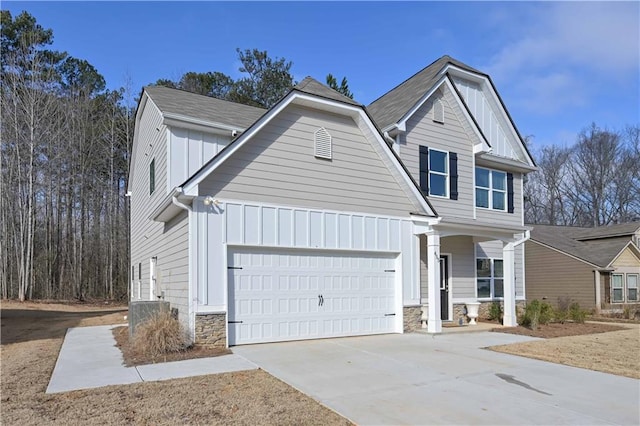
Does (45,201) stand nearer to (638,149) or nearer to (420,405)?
(420,405)

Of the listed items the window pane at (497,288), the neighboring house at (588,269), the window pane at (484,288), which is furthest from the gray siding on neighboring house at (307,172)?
the neighboring house at (588,269)

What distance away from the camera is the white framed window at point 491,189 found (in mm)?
16038

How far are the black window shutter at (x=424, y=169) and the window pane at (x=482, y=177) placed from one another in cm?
268

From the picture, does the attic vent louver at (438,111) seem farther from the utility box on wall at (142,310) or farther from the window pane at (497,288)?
the utility box on wall at (142,310)

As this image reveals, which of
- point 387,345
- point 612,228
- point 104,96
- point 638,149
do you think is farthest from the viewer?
point 638,149

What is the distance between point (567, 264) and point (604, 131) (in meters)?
24.6

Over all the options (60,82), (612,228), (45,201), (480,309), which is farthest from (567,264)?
(60,82)

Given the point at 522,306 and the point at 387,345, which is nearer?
the point at 387,345

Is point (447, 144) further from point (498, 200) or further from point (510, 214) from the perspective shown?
point (510, 214)

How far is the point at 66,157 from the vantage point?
93.2 ft

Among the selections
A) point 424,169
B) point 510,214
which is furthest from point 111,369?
point 510,214

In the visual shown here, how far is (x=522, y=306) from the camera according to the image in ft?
54.7

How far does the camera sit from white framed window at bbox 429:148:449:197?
14500mm

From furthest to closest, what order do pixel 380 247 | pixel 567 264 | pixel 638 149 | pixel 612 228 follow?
pixel 638 149, pixel 612 228, pixel 567 264, pixel 380 247
